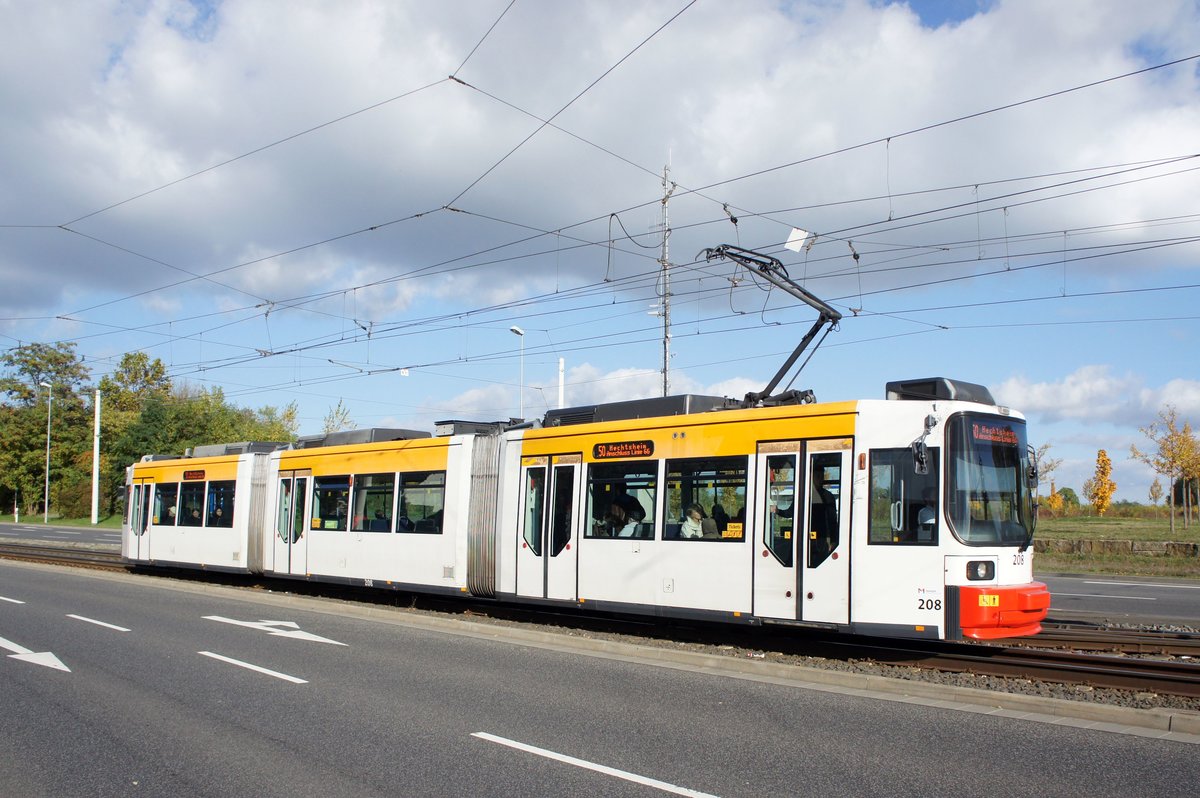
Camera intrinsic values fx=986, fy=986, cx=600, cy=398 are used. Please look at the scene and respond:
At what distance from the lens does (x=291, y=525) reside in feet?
65.8

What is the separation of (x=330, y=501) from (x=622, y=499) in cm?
777

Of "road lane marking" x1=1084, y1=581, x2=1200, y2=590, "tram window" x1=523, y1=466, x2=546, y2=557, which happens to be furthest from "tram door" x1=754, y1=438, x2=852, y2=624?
"road lane marking" x1=1084, y1=581, x2=1200, y2=590

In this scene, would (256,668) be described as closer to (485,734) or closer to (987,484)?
(485,734)

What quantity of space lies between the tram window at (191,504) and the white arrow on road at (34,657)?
1096cm

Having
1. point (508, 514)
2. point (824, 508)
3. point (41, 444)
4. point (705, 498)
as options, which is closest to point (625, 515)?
point (705, 498)

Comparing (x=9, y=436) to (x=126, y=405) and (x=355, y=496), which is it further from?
(x=355, y=496)

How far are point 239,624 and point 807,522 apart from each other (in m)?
8.45

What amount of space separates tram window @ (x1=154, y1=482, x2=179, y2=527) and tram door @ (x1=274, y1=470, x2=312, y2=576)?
5.13 meters

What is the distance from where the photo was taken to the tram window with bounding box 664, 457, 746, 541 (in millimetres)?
12203

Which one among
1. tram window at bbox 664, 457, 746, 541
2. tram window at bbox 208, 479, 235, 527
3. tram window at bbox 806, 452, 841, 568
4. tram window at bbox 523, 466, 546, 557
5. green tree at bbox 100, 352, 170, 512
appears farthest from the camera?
green tree at bbox 100, 352, 170, 512

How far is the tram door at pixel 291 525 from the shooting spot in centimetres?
1970

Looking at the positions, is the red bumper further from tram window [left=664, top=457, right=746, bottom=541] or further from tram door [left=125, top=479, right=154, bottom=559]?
tram door [left=125, top=479, right=154, bottom=559]

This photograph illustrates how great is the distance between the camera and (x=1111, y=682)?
372 inches

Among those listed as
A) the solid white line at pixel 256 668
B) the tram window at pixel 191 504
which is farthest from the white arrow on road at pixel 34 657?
the tram window at pixel 191 504
